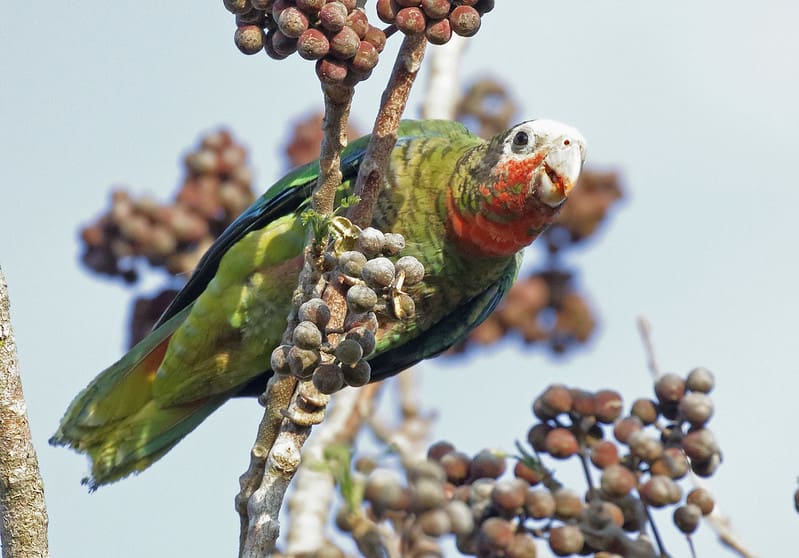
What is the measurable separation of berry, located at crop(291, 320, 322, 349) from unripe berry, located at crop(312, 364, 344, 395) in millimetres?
71

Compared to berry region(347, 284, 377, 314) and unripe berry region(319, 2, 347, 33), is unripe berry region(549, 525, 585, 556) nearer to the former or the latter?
berry region(347, 284, 377, 314)

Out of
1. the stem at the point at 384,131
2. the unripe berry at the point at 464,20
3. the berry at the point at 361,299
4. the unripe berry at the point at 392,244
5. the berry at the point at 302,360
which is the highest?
the unripe berry at the point at 464,20

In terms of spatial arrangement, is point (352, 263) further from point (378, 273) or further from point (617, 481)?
point (617, 481)

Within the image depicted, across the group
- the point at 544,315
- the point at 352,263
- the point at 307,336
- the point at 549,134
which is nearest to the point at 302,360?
the point at 307,336

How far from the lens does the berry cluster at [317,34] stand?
2887mm

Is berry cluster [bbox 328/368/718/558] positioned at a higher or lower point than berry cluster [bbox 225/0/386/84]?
lower

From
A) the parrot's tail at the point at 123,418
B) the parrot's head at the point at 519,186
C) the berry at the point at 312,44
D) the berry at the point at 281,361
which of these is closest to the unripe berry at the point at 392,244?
the berry at the point at 281,361

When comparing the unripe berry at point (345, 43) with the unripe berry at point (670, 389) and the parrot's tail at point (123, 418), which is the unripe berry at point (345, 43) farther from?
the parrot's tail at point (123, 418)

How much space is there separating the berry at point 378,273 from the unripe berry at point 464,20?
662 mm

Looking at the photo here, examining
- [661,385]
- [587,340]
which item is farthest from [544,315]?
[661,385]

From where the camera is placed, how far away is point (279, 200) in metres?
5.20

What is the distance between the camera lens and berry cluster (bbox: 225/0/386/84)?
289cm

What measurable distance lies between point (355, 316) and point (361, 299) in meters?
0.16

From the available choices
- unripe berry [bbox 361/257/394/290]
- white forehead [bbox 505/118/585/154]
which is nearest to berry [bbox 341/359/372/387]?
unripe berry [bbox 361/257/394/290]
